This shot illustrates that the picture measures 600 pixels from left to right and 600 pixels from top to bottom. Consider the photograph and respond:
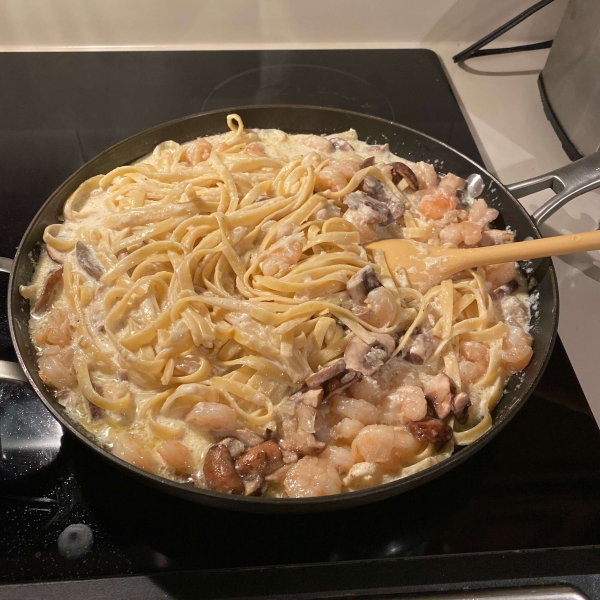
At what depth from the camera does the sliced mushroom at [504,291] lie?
2777 millimetres

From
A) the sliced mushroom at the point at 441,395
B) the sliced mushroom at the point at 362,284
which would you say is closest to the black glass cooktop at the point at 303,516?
the sliced mushroom at the point at 441,395

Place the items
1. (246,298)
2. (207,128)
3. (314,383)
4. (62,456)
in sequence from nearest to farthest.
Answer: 1. (314,383)
2. (62,456)
3. (246,298)
4. (207,128)

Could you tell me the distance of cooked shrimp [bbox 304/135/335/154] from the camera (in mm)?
3359

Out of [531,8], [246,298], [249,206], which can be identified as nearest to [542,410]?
[246,298]

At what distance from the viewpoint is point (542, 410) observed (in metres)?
2.62

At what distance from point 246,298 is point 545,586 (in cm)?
176

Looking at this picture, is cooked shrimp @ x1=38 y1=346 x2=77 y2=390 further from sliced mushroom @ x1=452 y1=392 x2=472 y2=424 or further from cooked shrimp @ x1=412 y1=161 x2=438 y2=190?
cooked shrimp @ x1=412 y1=161 x2=438 y2=190

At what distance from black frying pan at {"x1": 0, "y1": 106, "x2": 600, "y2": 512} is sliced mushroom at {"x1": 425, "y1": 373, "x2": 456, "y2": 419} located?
0.58 ft

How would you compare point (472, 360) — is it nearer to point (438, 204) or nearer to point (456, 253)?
point (456, 253)

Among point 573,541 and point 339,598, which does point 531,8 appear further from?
point 339,598

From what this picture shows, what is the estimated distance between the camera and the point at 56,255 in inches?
106

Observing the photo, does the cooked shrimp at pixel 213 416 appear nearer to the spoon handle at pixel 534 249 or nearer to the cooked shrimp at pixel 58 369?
the cooked shrimp at pixel 58 369

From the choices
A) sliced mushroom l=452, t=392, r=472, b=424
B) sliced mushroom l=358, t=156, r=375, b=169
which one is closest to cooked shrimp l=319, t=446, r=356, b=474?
sliced mushroom l=452, t=392, r=472, b=424

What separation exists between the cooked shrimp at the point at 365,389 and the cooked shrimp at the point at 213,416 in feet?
1.74
